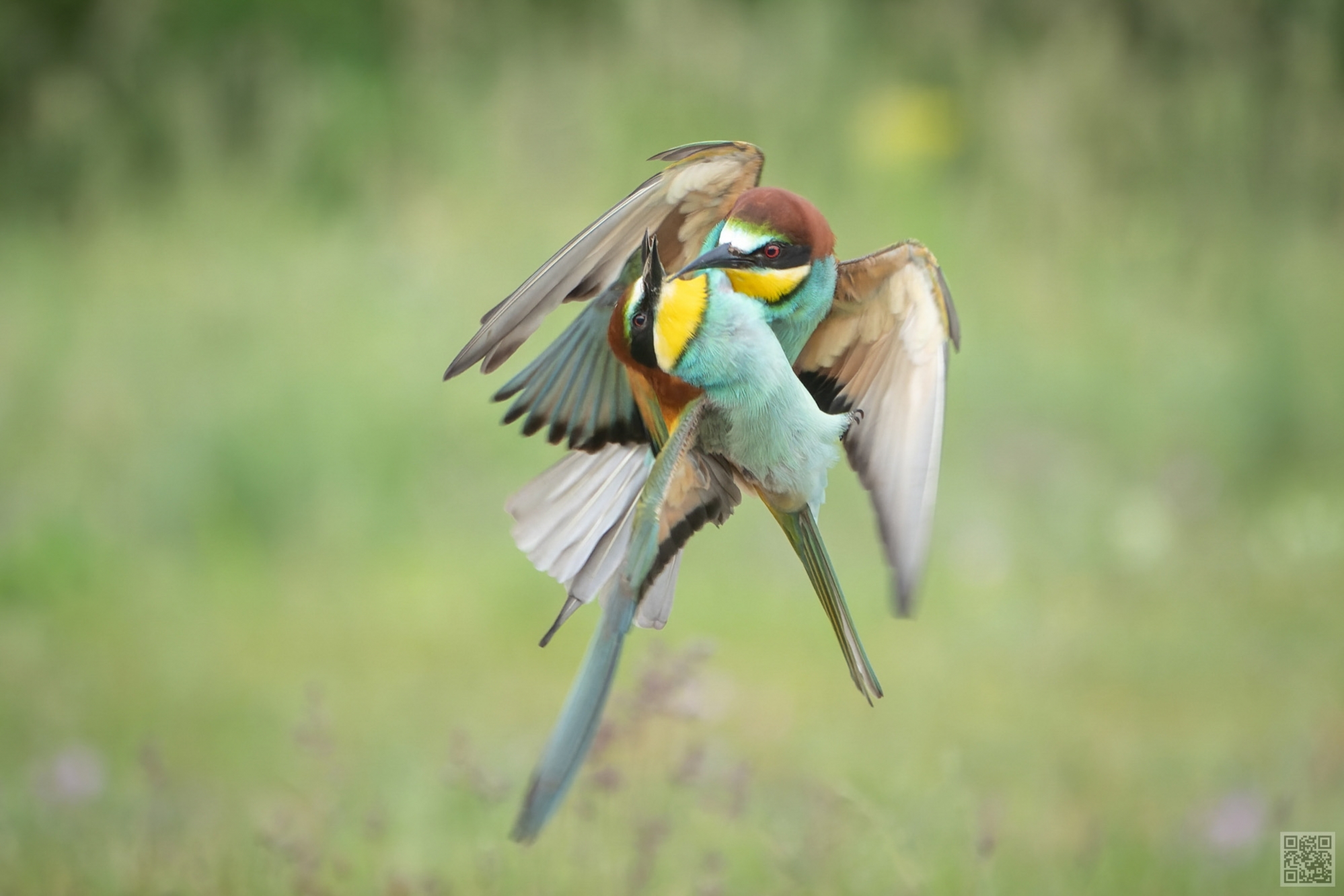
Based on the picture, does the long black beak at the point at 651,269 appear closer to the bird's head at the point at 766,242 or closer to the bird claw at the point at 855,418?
the bird's head at the point at 766,242

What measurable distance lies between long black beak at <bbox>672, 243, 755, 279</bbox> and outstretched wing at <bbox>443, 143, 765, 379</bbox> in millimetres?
60

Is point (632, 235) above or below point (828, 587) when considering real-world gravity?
above

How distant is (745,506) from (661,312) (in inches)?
55.0

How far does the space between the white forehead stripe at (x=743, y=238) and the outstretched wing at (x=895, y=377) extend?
3.4 inches

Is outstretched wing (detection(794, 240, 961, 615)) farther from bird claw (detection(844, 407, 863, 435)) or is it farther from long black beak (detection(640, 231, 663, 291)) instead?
long black beak (detection(640, 231, 663, 291))

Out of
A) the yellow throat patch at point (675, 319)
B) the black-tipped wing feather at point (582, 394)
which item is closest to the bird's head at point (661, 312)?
the yellow throat patch at point (675, 319)

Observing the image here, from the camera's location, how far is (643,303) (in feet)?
2.10

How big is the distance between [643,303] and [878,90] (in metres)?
2.03

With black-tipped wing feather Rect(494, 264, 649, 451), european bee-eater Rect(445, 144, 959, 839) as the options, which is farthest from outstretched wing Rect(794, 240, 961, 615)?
black-tipped wing feather Rect(494, 264, 649, 451)

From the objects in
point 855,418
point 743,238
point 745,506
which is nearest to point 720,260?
point 743,238

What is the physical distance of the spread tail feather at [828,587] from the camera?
0.62 m

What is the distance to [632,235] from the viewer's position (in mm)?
713

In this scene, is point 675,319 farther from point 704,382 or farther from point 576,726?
point 576,726

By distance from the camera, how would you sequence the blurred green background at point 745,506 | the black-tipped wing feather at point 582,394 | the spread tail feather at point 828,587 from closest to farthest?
the spread tail feather at point 828,587
the black-tipped wing feather at point 582,394
the blurred green background at point 745,506
